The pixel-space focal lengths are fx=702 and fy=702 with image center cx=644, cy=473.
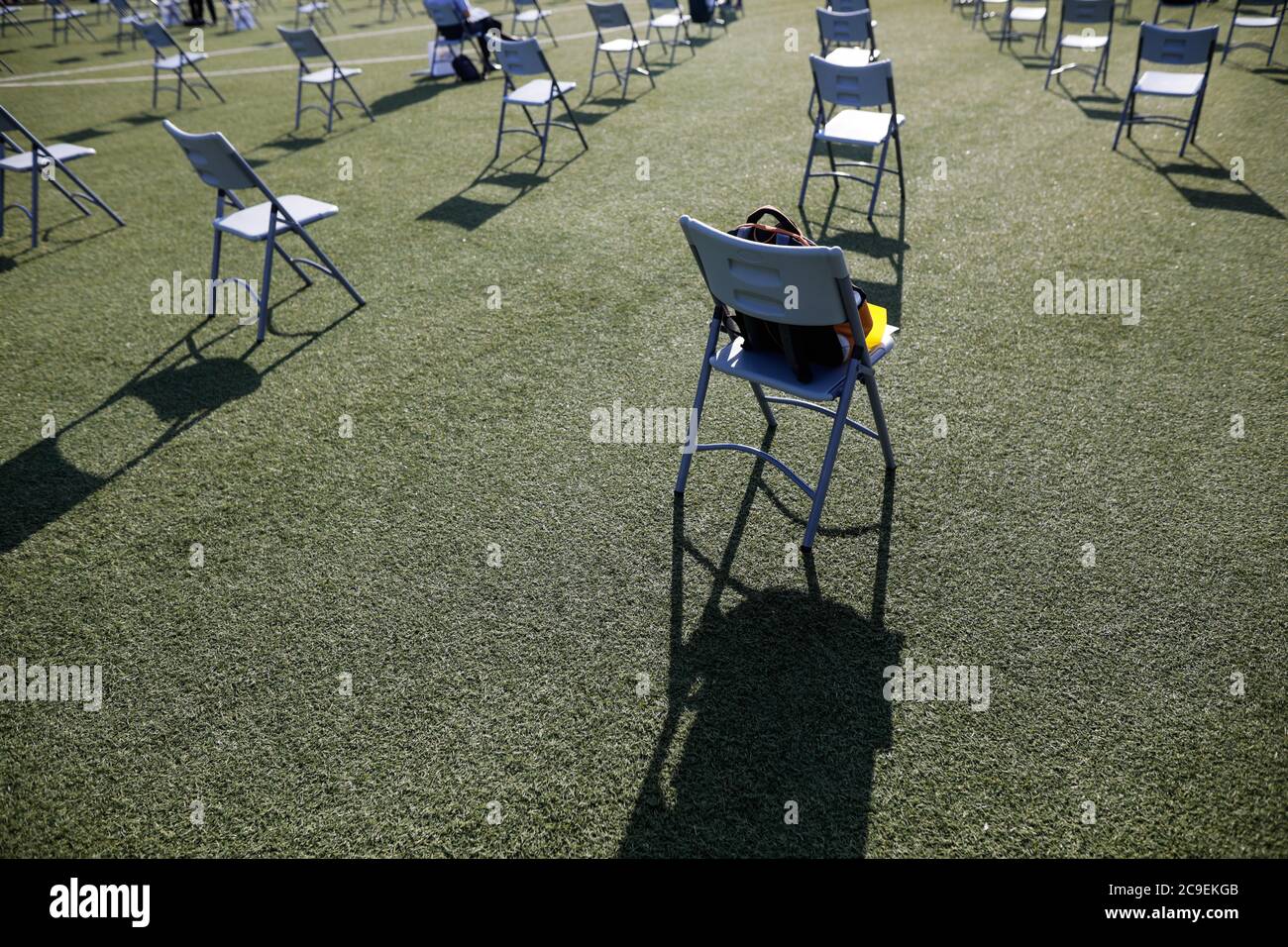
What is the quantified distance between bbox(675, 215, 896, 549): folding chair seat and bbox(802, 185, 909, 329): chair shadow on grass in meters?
1.50

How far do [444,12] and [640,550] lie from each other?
8.66 metres

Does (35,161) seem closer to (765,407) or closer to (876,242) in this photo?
(765,407)

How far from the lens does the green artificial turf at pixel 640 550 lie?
6.11 feet

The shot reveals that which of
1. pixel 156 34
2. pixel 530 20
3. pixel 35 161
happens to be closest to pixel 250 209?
pixel 35 161

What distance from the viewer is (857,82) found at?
422 cm

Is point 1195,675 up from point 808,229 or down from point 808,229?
down

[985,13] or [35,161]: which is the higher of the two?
[985,13]

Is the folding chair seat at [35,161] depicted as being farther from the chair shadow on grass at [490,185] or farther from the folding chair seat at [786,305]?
the folding chair seat at [786,305]

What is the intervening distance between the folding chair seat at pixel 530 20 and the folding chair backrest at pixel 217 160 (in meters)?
7.96

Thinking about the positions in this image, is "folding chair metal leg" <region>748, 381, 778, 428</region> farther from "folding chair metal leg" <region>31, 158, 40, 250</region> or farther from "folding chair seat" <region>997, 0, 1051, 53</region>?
"folding chair seat" <region>997, 0, 1051, 53</region>

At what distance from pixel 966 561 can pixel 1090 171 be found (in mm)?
4209

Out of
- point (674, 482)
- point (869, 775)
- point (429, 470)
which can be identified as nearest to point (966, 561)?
point (869, 775)
